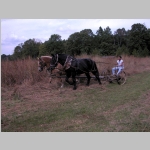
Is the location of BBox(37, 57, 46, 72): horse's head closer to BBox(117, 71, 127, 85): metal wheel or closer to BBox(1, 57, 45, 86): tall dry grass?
BBox(1, 57, 45, 86): tall dry grass

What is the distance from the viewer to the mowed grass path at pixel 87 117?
500 cm

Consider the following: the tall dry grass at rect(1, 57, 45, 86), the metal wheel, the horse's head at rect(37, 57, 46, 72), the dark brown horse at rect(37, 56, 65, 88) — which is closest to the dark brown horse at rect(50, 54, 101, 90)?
the dark brown horse at rect(37, 56, 65, 88)

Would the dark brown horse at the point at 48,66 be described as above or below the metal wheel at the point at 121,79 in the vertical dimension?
above

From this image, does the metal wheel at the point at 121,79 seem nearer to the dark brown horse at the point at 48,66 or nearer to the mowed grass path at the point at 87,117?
the dark brown horse at the point at 48,66

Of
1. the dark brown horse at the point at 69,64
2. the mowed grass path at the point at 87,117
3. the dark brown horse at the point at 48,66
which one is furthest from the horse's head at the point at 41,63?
the mowed grass path at the point at 87,117

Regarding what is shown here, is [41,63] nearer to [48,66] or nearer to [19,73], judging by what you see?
[48,66]

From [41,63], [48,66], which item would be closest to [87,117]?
[48,66]

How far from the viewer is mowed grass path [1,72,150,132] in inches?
197

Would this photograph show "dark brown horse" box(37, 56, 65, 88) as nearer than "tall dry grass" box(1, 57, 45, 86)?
Yes

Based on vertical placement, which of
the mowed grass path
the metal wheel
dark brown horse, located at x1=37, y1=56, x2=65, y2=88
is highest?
dark brown horse, located at x1=37, y1=56, x2=65, y2=88

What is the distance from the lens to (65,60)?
10062 mm

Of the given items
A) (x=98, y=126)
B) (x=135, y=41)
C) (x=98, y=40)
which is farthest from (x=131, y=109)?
(x=98, y=40)

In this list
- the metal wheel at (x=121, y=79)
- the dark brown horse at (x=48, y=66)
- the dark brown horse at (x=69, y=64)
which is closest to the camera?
the dark brown horse at (x=69, y=64)

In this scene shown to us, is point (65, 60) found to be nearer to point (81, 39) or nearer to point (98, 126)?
point (98, 126)
